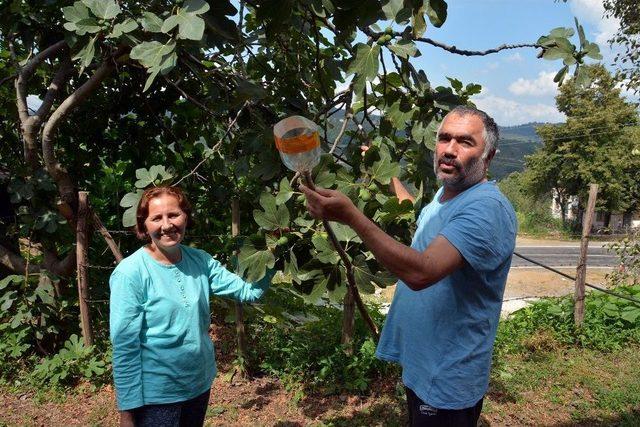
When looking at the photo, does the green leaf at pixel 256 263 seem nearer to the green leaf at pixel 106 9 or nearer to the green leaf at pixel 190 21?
the green leaf at pixel 190 21

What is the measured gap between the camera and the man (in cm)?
135

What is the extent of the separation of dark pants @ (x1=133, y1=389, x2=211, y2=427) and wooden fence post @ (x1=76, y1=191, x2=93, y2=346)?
6.68 ft

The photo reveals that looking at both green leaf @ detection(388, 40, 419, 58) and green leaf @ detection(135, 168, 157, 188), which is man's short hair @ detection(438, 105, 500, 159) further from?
green leaf @ detection(135, 168, 157, 188)

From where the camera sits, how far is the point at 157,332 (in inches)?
71.0

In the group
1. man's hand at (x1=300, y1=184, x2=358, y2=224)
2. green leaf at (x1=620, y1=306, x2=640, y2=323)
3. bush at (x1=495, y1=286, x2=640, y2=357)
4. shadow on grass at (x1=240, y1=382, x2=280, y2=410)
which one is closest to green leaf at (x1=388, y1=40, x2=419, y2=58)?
man's hand at (x1=300, y1=184, x2=358, y2=224)

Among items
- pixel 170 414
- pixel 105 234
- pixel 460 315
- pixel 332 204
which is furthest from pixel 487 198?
pixel 105 234

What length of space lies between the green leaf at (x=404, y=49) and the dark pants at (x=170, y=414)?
4.98ft

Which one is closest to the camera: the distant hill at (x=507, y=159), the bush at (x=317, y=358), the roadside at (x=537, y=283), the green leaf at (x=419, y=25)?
the green leaf at (x=419, y=25)

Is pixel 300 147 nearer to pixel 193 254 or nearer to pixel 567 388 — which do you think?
pixel 193 254

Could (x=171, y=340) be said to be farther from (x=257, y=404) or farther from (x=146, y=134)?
(x=146, y=134)

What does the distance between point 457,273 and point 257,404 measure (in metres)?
2.53

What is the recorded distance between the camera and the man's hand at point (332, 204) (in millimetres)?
1207

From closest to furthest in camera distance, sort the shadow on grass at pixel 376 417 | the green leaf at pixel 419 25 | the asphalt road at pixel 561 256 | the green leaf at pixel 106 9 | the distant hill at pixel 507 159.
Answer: the green leaf at pixel 419 25
the green leaf at pixel 106 9
the distant hill at pixel 507 159
the shadow on grass at pixel 376 417
the asphalt road at pixel 561 256

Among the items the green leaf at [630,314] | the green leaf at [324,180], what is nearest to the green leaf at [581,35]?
the green leaf at [324,180]
